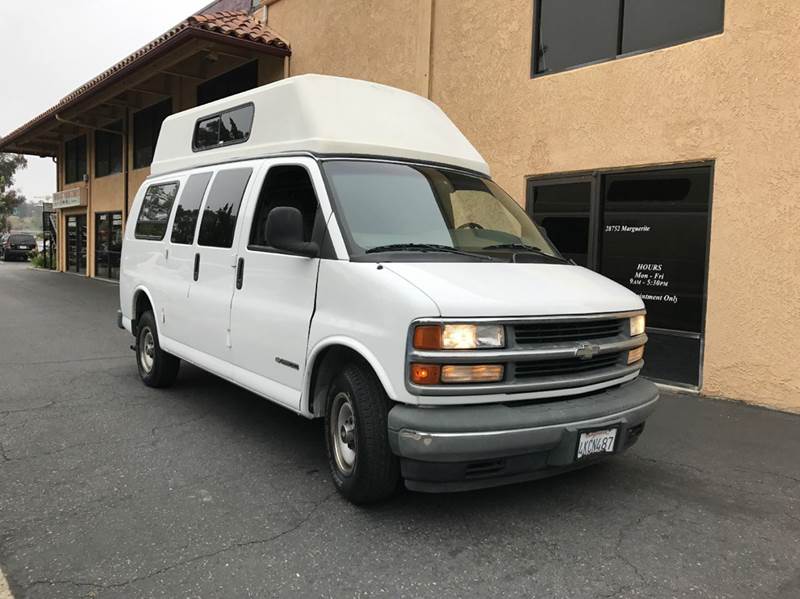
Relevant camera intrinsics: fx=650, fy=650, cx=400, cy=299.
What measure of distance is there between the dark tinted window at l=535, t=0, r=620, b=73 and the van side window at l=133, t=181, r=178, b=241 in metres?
4.77

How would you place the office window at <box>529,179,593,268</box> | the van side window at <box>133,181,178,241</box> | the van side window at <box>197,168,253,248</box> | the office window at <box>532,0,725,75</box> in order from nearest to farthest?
the van side window at <box>197,168,253,248</box> → the van side window at <box>133,181,178,241</box> → the office window at <box>532,0,725,75</box> → the office window at <box>529,179,593,268</box>

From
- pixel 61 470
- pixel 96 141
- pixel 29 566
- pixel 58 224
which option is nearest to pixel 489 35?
pixel 61 470

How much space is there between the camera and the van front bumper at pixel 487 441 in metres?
3.13

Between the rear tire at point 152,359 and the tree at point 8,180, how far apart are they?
55418mm

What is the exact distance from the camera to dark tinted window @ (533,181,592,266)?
7691 mm

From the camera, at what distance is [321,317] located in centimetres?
384

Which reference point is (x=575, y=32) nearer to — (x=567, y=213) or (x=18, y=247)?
(x=567, y=213)

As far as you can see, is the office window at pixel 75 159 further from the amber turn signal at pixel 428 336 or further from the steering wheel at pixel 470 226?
the amber turn signal at pixel 428 336

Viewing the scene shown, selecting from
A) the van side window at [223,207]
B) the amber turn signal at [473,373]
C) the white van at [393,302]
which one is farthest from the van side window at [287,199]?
the amber turn signal at [473,373]

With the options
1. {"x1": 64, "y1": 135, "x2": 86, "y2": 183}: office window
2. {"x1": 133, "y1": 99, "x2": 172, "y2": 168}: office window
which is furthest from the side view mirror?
{"x1": 64, "y1": 135, "x2": 86, "y2": 183}: office window

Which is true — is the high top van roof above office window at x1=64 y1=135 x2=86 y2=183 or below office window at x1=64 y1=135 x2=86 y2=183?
below

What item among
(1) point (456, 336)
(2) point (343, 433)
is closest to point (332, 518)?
(2) point (343, 433)

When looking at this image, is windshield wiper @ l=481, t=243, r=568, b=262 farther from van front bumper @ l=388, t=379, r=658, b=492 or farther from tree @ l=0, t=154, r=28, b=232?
tree @ l=0, t=154, r=28, b=232

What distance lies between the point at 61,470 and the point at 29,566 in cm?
127
